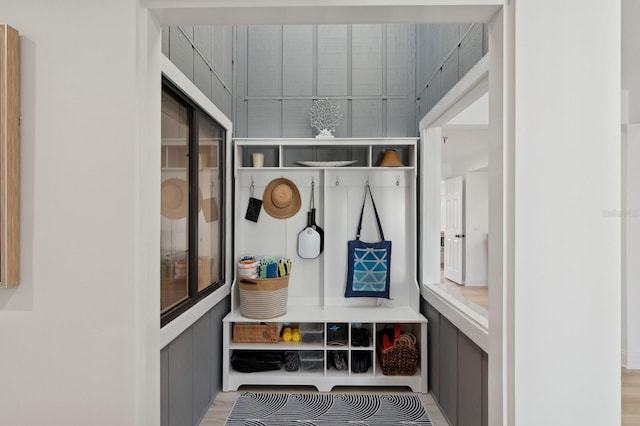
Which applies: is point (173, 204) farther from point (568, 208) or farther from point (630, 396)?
point (630, 396)

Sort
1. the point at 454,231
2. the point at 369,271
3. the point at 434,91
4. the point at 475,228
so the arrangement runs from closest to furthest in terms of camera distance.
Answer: the point at 434,91
the point at 369,271
the point at 475,228
the point at 454,231

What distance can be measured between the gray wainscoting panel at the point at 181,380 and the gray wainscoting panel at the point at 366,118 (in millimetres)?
2208

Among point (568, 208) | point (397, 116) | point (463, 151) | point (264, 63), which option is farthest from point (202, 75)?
point (463, 151)

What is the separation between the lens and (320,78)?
12.1 feet

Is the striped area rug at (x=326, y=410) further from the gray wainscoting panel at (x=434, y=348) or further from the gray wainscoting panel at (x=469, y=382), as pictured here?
the gray wainscoting panel at (x=469, y=382)

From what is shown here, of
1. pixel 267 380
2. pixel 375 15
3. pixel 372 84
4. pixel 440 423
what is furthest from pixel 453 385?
pixel 372 84

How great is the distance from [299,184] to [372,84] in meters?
1.12

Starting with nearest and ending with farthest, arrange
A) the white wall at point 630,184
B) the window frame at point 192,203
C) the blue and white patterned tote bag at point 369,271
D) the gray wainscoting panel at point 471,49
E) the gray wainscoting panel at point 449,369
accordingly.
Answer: the white wall at point 630,184 < the gray wainscoting panel at point 471,49 < the window frame at point 192,203 < the gray wainscoting panel at point 449,369 < the blue and white patterned tote bag at point 369,271

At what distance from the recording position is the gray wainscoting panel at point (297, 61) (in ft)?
12.0

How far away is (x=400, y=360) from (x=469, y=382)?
3.09 ft

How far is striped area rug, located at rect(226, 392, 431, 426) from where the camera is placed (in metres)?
2.73

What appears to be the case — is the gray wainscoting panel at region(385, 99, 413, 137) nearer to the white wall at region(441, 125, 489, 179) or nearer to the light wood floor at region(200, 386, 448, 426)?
the white wall at region(441, 125, 489, 179)

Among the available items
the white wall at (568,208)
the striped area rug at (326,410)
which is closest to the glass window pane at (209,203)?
the striped area rug at (326,410)

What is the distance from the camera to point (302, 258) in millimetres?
3590
